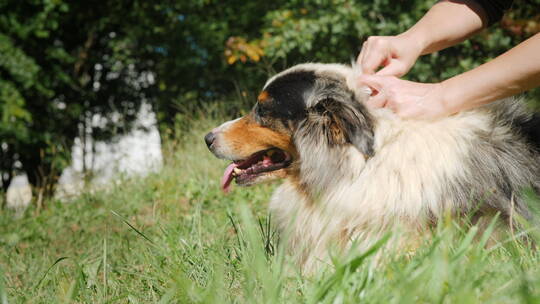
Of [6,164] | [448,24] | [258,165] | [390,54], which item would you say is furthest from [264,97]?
[6,164]

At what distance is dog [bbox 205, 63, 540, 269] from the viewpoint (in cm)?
206

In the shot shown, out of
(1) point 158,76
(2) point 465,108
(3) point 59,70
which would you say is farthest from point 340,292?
(1) point 158,76

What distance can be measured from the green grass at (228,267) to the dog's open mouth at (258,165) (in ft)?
0.88

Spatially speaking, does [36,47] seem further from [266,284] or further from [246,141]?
[266,284]

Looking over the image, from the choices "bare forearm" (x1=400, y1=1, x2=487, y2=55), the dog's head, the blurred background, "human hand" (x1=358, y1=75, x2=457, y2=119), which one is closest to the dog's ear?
the dog's head

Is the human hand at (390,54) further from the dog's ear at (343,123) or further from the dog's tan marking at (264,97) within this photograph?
the dog's tan marking at (264,97)

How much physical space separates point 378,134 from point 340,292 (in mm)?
1058

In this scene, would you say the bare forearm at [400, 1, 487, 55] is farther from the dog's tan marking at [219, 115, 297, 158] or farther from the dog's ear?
the dog's tan marking at [219, 115, 297, 158]

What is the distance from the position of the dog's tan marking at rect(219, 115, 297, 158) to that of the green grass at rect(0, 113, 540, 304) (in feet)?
1.28

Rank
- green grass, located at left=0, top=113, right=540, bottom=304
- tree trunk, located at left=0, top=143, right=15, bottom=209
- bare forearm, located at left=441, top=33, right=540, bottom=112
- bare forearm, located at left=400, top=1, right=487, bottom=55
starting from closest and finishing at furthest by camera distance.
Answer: green grass, located at left=0, top=113, right=540, bottom=304 < bare forearm, located at left=441, top=33, right=540, bottom=112 < bare forearm, located at left=400, top=1, right=487, bottom=55 < tree trunk, located at left=0, top=143, right=15, bottom=209

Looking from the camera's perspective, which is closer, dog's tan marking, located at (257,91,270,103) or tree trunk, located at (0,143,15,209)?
dog's tan marking, located at (257,91,270,103)

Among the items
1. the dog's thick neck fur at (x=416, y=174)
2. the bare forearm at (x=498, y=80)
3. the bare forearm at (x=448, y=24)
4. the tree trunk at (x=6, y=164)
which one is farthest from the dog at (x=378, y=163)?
the tree trunk at (x=6, y=164)

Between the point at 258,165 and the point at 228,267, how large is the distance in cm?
83

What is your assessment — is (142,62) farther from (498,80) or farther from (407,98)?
(498,80)
